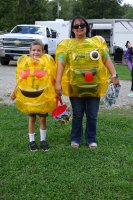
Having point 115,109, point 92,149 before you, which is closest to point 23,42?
point 115,109

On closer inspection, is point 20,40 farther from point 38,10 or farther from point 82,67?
point 38,10

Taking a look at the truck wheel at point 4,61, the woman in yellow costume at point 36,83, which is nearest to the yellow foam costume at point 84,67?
the woman in yellow costume at point 36,83

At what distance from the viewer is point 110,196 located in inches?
164

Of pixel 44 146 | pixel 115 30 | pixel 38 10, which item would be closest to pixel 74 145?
pixel 44 146

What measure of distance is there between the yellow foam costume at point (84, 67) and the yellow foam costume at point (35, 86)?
8.7 inches

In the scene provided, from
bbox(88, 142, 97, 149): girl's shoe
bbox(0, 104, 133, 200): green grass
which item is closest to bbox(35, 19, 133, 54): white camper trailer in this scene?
bbox(0, 104, 133, 200): green grass

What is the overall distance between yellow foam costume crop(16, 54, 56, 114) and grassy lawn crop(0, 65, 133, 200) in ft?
1.91

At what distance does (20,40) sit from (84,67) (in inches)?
564

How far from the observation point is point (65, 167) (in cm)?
494

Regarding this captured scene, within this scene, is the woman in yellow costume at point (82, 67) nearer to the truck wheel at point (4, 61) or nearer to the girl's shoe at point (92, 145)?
the girl's shoe at point (92, 145)

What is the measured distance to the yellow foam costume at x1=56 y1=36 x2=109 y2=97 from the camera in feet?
17.4

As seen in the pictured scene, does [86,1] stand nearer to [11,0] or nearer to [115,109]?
[11,0]

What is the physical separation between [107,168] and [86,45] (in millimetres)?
1494

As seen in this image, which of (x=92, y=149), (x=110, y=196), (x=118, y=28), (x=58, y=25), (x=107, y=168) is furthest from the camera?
(x=58, y=25)
